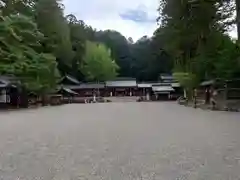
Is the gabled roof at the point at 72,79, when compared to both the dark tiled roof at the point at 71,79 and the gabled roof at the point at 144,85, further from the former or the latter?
the gabled roof at the point at 144,85

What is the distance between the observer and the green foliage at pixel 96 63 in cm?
6734

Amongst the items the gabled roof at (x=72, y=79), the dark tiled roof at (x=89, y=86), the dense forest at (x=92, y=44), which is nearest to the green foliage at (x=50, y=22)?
the dense forest at (x=92, y=44)

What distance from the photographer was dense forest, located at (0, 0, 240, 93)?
25766 mm

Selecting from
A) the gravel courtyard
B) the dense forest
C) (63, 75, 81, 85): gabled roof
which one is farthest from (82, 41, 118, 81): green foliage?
the gravel courtyard

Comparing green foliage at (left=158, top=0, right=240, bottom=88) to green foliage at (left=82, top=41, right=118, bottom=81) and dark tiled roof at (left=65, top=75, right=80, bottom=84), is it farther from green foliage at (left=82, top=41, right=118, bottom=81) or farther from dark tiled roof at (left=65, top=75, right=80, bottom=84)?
dark tiled roof at (left=65, top=75, right=80, bottom=84)

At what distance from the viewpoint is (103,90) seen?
70188 millimetres

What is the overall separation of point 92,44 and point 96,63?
4.42 metres

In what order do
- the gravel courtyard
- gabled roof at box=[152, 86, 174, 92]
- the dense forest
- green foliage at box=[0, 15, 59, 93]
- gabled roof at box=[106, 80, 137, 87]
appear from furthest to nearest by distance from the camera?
gabled roof at box=[106, 80, 137, 87]
gabled roof at box=[152, 86, 174, 92]
the dense forest
green foliage at box=[0, 15, 59, 93]
the gravel courtyard

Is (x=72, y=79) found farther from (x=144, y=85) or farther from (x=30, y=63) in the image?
(x=30, y=63)

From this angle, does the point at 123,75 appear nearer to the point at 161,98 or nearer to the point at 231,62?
the point at 161,98

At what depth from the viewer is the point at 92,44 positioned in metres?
69.8

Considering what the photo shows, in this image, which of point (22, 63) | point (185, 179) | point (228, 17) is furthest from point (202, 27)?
point (185, 179)

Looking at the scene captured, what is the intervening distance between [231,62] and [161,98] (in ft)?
129

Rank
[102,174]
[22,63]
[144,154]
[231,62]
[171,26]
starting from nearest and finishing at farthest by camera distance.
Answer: [102,174] < [144,154] < [231,62] < [22,63] < [171,26]
